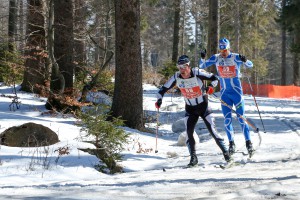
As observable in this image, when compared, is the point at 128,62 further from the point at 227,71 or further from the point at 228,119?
the point at 228,119

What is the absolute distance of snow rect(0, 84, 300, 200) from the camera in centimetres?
504

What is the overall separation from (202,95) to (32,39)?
Answer: 6546 millimetres

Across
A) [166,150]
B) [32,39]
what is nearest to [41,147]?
[166,150]

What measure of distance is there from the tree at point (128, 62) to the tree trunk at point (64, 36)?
172 centimetres

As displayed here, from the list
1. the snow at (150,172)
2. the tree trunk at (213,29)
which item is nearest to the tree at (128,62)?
the snow at (150,172)

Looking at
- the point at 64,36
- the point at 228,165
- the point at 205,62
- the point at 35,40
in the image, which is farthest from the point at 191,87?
the point at 35,40

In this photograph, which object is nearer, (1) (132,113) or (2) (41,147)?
(2) (41,147)

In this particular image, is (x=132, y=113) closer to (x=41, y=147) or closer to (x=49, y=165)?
(x=41, y=147)

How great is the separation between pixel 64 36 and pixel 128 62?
2304 mm

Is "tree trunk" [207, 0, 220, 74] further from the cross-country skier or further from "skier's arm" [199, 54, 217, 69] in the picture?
the cross-country skier

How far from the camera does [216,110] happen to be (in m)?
16.5

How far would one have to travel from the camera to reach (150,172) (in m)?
7.05

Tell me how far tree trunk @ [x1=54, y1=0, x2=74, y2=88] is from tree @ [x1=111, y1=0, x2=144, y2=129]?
5.66ft

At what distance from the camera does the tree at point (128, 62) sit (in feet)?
35.6
